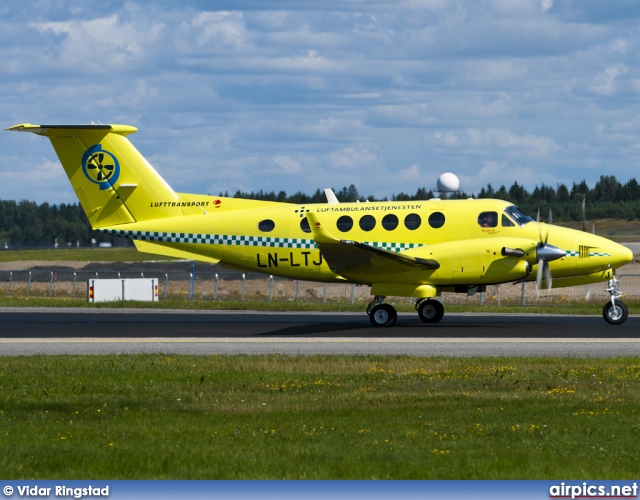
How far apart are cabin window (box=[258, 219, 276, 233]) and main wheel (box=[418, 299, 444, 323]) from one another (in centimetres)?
538

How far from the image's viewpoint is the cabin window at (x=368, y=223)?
29672 millimetres

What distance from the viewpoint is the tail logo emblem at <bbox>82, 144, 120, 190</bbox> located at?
3181 centimetres

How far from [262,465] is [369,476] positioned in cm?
123

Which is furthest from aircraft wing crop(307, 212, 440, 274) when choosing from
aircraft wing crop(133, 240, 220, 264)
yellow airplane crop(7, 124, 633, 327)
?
aircraft wing crop(133, 240, 220, 264)

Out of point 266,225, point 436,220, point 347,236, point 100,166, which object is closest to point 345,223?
point 347,236

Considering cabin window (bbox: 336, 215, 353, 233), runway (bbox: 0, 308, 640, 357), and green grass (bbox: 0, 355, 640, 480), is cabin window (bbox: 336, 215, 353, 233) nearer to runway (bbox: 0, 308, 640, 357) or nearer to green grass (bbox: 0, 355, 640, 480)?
runway (bbox: 0, 308, 640, 357)

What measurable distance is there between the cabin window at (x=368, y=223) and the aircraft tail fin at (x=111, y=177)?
623 cm

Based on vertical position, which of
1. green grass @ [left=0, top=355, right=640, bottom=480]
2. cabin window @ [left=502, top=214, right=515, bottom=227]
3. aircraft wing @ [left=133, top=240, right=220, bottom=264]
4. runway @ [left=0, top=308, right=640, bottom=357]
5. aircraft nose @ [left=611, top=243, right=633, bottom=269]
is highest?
cabin window @ [left=502, top=214, right=515, bottom=227]

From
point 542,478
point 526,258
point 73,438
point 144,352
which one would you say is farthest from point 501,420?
point 526,258

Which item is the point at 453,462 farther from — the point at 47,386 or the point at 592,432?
the point at 47,386

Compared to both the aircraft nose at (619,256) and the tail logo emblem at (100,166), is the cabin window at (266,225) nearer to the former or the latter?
the tail logo emblem at (100,166)

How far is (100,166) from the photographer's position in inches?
1254

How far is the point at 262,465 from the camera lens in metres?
10.6

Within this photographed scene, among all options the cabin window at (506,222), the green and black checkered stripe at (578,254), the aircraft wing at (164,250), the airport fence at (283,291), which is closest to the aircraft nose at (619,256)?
the green and black checkered stripe at (578,254)
